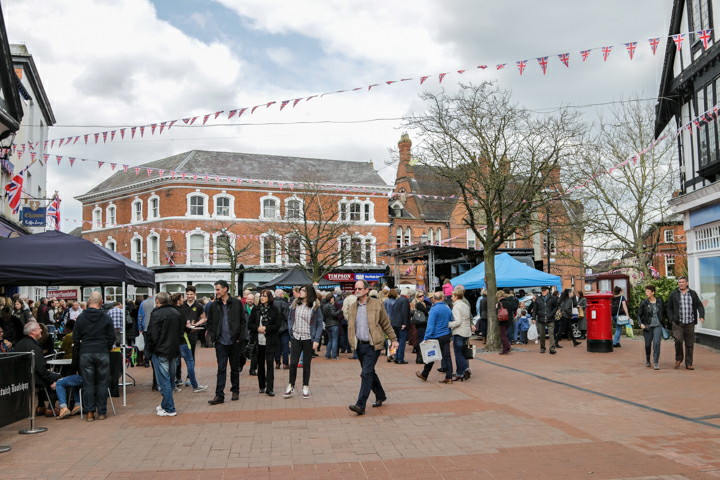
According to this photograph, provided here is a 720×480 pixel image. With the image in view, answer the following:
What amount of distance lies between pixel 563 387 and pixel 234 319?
566 cm

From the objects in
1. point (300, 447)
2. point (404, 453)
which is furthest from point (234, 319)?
point (404, 453)

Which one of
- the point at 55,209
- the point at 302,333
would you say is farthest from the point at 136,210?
the point at 302,333

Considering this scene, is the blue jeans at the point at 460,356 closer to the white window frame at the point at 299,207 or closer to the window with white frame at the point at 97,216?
the white window frame at the point at 299,207

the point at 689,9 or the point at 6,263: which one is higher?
the point at 689,9

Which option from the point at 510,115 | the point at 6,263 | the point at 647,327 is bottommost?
the point at 647,327

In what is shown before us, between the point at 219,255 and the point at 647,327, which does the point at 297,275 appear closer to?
the point at 647,327

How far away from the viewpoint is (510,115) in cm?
1800

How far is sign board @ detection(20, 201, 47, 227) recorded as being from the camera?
72.8ft

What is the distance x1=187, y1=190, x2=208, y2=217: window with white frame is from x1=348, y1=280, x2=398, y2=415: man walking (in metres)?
38.1

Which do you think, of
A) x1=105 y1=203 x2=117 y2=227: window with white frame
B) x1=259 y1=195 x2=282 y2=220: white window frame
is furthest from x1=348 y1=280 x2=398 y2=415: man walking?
x1=105 y1=203 x2=117 y2=227: window with white frame

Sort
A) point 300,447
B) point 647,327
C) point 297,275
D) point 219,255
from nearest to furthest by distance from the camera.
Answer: point 300,447, point 647,327, point 297,275, point 219,255

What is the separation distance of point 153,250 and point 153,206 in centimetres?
324

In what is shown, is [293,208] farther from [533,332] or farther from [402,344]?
[402,344]

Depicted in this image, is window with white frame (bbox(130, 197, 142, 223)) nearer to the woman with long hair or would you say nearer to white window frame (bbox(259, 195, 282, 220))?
white window frame (bbox(259, 195, 282, 220))
